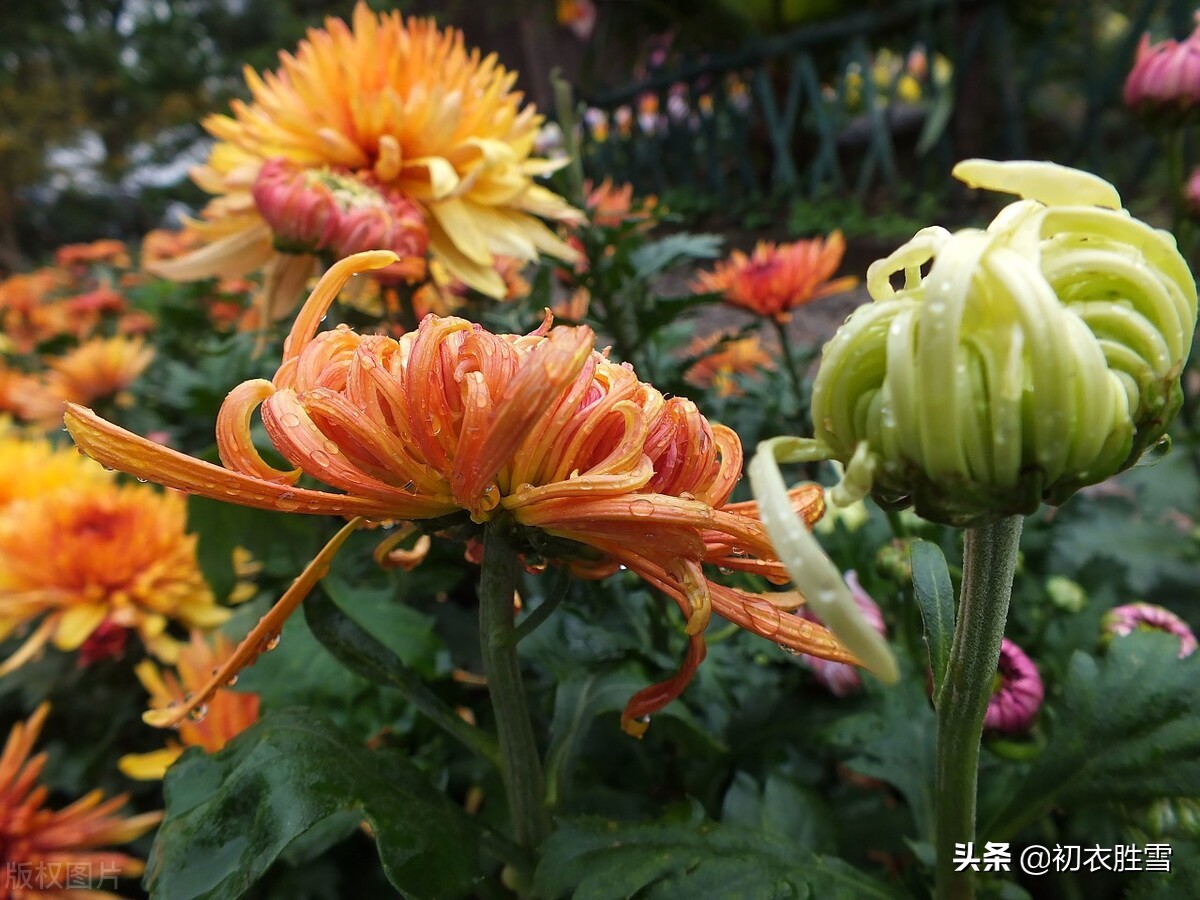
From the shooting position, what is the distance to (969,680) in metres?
0.38

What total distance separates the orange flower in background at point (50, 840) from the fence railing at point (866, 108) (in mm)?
1839

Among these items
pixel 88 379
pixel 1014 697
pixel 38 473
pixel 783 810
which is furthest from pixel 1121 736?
pixel 88 379

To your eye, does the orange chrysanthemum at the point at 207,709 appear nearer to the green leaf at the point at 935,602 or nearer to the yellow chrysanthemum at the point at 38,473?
the yellow chrysanthemum at the point at 38,473

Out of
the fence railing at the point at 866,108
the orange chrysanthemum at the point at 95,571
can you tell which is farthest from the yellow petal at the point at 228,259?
the fence railing at the point at 866,108

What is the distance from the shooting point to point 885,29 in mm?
2232

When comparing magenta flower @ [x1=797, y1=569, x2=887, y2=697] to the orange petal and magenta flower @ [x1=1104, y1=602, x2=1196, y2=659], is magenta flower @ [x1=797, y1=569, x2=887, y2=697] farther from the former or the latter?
the orange petal

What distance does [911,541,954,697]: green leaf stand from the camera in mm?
407

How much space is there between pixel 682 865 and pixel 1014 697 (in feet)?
1.01

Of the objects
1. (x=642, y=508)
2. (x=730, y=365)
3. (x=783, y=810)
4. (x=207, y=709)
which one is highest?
A: (x=642, y=508)

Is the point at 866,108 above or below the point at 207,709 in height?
below

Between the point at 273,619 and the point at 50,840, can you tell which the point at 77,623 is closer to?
the point at 50,840

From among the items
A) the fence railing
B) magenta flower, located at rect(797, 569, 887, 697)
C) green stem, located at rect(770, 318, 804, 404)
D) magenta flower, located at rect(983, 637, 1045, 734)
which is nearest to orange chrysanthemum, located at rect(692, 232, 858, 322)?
green stem, located at rect(770, 318, 804, 404)

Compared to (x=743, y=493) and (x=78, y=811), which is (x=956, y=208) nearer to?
(x=743, y=493)

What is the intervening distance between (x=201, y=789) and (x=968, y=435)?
1.49 feet
